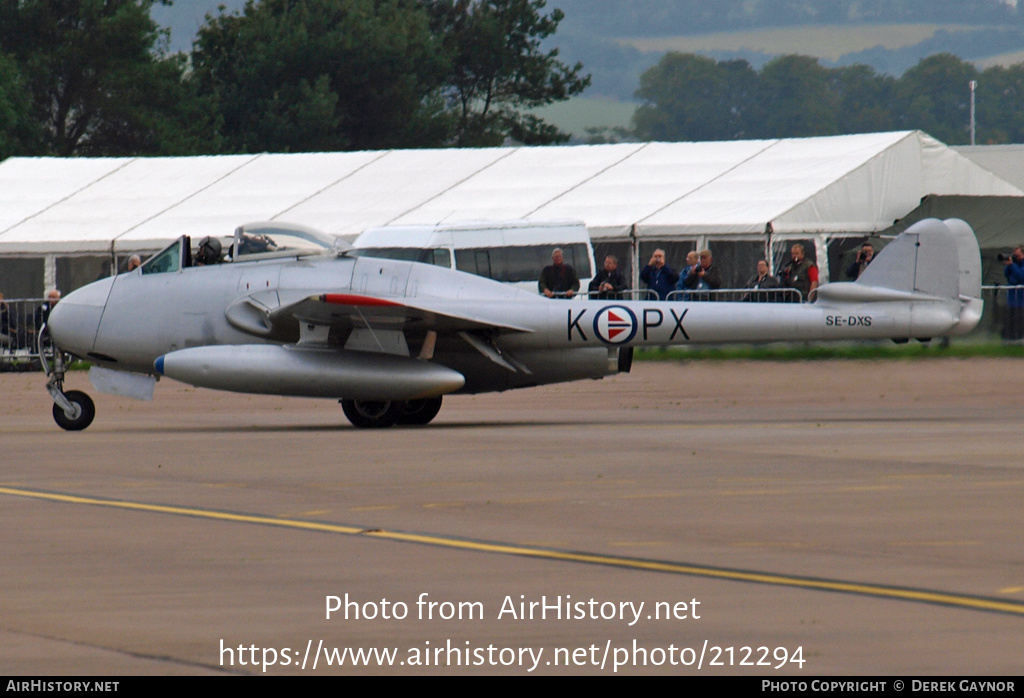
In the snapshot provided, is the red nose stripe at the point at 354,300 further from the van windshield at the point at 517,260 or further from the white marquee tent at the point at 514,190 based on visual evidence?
the white marquee tent at the point at 514,190

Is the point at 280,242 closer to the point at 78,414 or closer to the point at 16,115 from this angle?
the point at 78,414

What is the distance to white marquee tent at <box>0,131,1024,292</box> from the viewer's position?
105 feet

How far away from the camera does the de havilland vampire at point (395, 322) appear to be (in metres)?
17.7

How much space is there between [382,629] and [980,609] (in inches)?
102

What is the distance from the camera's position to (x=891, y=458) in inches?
537

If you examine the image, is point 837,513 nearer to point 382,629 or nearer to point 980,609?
point 980,609

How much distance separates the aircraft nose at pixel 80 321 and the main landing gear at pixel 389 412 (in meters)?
3.07

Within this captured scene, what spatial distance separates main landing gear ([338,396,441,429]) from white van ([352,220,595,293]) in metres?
11.0

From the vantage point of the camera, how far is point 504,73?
9206 centimetres

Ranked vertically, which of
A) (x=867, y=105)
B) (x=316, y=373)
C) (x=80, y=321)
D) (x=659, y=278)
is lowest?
(x=316, y=373)

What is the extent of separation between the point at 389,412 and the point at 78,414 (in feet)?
11.7

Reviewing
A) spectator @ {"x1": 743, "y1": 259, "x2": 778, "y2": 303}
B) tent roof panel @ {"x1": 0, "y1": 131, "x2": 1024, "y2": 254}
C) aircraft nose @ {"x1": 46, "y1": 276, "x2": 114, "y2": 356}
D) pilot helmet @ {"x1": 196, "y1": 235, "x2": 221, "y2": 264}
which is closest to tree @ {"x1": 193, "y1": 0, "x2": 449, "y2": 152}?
tent roof panel @ {"x1": 0, "y1": 131, "x2": 1024, "y2": 254}

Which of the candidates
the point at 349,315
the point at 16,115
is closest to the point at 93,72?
the point at 16,115

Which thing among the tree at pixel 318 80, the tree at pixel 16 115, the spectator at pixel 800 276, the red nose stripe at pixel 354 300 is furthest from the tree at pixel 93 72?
the red nose stripe at pixel 354 300
